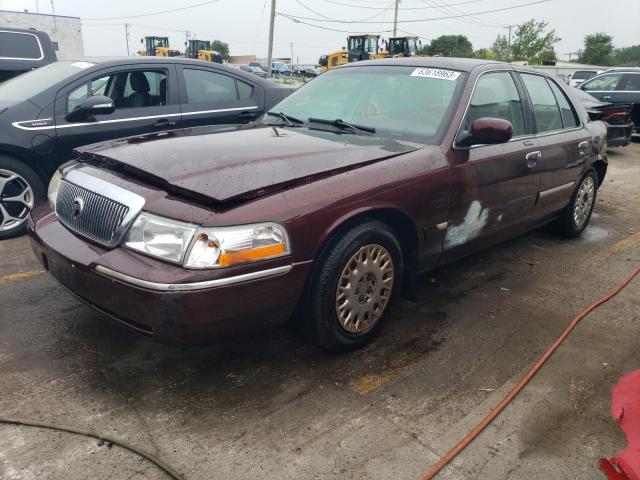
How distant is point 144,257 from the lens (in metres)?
2.49

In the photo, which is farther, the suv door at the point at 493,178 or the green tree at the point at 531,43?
the green tree at the point at 531,43

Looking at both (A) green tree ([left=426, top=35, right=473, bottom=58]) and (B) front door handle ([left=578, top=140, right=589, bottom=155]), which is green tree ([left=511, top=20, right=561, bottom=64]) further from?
(B) front door handle ([left=578, top=140, right=589, bottom=155])


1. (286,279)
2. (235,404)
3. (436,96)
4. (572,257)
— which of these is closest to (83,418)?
(235,404)

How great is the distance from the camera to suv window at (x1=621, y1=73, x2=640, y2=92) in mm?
12617

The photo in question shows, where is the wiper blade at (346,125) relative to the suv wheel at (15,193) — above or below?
above

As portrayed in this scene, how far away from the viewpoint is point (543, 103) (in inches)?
180

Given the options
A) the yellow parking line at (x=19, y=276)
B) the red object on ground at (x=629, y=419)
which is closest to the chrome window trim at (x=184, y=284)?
the red object on ground at (x=629, y=419)

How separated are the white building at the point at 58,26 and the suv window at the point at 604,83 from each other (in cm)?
4053

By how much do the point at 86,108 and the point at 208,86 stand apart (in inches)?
52.8

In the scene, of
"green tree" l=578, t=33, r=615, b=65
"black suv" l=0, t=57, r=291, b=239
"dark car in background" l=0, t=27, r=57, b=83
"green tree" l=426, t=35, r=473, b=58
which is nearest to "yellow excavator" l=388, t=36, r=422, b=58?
"dark car in background" l=0, t=27, r=57, b=83

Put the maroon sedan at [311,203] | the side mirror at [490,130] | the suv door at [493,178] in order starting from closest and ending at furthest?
the maroon sedan at [311,203], the side mirror at [490,130], the suv door at [493,178]

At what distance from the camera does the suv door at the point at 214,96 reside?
5.48 meters

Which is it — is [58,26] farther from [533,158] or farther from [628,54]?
[628,54]

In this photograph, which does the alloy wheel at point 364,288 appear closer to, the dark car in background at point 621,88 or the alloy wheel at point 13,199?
the alloy wheel at point 13,199
